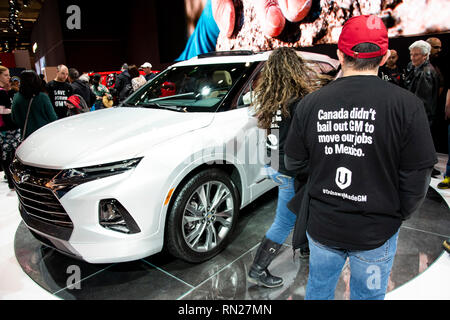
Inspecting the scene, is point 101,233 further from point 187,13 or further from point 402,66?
point 187,13

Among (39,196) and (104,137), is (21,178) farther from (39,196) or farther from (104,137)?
(104,137)

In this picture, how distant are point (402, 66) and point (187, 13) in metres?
8.56

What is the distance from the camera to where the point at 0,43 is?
3606cm

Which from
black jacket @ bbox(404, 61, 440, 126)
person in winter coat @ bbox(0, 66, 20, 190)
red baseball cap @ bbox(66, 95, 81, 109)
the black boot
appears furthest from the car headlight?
black jacket @ bbox(404, 61, 440, 126)

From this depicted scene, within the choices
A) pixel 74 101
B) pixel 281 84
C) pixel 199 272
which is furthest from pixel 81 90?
pixel 281 84

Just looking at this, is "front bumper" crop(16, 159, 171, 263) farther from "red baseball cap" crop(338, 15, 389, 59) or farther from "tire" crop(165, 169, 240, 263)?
"red baseball cap" crop(338, 15, 389, 59)

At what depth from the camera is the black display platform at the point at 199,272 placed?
2.36 metres

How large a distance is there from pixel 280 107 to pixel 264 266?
118cm

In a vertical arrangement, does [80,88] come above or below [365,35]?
below

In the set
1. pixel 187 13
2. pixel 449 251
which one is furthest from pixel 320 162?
pixel 187 13

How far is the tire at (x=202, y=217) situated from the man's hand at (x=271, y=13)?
5742mm

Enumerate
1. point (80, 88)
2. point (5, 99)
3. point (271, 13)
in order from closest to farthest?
point (5, 99) → point (80, 88) → point (271, 13)

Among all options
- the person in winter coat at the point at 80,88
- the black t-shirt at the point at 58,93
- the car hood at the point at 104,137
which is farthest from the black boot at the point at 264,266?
the person in winter coat at the point at 80,88

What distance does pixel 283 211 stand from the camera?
2.22m
